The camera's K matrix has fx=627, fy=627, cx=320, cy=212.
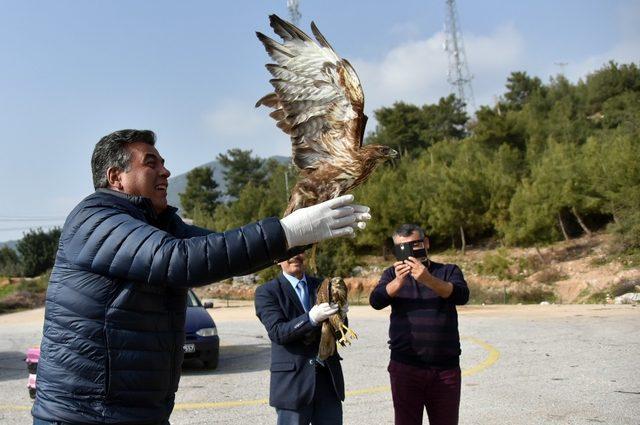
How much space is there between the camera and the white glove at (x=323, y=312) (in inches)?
142

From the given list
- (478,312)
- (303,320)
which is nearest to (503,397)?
(303,320)

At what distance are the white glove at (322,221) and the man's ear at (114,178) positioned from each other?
72 cm

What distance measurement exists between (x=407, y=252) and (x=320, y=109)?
5.82 feet

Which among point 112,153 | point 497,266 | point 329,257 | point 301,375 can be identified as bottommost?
point 301,375

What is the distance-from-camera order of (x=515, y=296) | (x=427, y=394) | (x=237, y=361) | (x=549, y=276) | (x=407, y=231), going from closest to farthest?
(x=427, y=394) → (x=407, y=231) → (x=237, y=361) → (x=515, y=296) → (x=549, y=276)

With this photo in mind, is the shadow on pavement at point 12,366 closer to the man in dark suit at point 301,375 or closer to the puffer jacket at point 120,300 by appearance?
the man in dark suit at point 301,375

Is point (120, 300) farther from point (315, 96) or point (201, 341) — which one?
point (201, 341)

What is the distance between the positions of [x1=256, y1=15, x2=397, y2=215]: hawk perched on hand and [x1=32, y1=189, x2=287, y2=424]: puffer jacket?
1.06 metres

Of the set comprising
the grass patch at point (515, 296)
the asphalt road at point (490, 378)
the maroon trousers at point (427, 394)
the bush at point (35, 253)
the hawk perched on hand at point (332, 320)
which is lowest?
the asphalt road at point (490, 378)

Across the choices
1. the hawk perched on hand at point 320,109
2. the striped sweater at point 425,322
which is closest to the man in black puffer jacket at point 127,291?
the hawk perched on hand at point 320,109

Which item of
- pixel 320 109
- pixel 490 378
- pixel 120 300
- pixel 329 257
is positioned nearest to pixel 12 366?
pixel 329 257

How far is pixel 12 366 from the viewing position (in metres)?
11.3

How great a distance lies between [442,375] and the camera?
453cm

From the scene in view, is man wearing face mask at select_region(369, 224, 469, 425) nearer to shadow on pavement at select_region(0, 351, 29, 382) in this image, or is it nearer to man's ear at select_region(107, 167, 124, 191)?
man's ear at select_region(107, 167, 124, 191)
